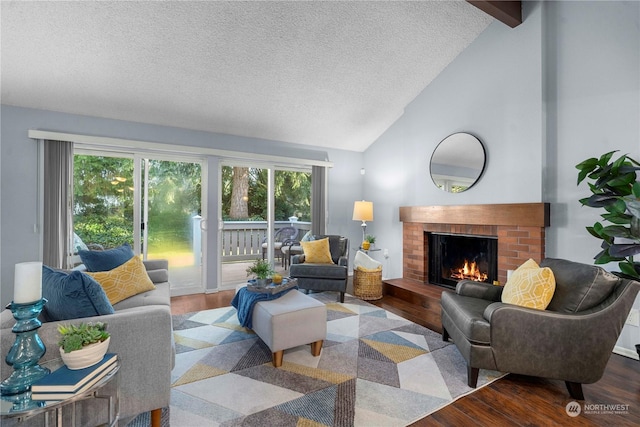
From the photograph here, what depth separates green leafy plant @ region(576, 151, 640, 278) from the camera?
81.9 inches

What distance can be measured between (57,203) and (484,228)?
16.8 feet

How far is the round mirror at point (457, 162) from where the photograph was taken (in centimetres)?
358

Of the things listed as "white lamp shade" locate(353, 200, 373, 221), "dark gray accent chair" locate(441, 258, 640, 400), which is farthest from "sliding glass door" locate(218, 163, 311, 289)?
Answer: "dark gray accent chair" locate(441, 258, 640, 400)

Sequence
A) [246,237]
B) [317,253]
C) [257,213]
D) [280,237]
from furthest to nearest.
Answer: [246,237] < [280,237] < [257,213] < [317,253]

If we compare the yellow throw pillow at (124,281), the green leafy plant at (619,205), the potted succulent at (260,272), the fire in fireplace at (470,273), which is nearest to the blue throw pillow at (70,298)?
the yellow throw pillow at (124,281)

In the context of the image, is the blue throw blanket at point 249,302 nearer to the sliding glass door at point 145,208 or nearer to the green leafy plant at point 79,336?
the green leafy plant at point 79,336

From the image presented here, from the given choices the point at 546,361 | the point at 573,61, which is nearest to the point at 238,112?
the point at 573,61

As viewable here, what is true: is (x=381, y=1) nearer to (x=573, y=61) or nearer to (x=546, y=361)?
(x=573, y=61)

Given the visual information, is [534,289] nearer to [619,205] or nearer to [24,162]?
[619,205]

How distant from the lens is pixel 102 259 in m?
2.70

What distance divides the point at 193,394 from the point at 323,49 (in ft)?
11.4

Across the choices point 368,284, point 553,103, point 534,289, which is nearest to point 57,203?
point 368,284

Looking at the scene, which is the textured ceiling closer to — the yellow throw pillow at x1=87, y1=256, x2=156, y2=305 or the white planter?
the yellow throw pillow at x1=87, y1=256, x2=156, y2=305

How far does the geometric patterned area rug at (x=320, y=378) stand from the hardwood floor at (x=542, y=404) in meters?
0.09
